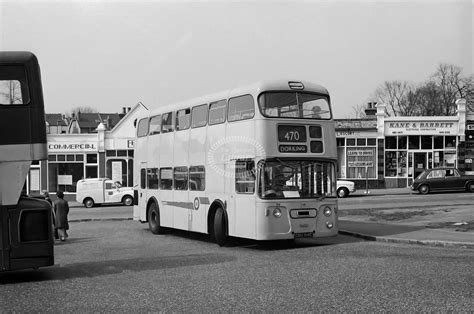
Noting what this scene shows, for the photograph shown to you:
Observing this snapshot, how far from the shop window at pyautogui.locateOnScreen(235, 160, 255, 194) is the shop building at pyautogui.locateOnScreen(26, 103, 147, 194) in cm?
3376

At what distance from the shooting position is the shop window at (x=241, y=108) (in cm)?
1582

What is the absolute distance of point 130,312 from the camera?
829 centimetres

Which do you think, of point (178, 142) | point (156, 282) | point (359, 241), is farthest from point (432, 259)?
point (178, 142)

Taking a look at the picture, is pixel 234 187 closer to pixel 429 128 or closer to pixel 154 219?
pixel 154 219

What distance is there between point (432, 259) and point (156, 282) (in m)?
5.70

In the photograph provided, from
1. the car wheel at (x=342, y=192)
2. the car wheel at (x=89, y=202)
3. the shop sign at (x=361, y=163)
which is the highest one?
the shop sign at (x=361, y=163)

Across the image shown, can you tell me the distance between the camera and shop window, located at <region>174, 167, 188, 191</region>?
19.2 meters

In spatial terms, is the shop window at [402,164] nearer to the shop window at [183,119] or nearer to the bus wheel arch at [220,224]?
the shop window at [183,119]

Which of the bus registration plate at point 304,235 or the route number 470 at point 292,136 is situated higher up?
the route number 470 at point 292,136

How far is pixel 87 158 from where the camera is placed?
49.2m

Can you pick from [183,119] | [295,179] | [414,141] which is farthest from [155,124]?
[414,141]

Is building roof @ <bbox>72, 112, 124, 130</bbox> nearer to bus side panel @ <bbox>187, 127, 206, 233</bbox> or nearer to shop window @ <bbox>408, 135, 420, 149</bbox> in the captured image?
shop window @ <bbox>408, 135, 420, 149</bbox>

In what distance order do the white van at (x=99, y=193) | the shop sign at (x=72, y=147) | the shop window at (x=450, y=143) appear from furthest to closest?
the shop sign at (x=72, y=147)
the shop window at (x=450, y=143)
the white van at (x=99, y=193)

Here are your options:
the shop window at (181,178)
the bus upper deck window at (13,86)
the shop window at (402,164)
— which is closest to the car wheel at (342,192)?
the shop window at (402,164)
